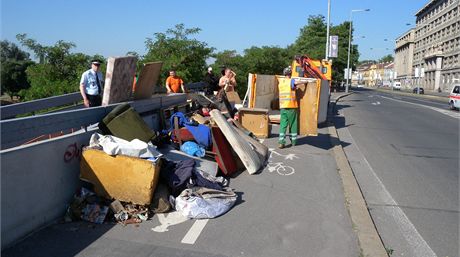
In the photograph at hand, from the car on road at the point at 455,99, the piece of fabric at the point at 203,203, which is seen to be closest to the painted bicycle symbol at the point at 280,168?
the piece of fabric at the point at 203,203

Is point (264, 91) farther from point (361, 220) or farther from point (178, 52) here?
point (361, 220)

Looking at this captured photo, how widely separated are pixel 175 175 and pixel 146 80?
4.25 m

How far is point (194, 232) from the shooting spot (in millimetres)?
4641

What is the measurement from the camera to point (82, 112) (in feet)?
19.7

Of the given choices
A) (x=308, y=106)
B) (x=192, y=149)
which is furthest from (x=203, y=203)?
(x=308, y=106)

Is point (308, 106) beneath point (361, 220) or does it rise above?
above

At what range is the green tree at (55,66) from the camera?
46.9 feet

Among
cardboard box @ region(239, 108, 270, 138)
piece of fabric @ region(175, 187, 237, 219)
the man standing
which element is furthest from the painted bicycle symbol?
the man standing

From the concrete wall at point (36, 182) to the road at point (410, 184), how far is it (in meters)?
3.65

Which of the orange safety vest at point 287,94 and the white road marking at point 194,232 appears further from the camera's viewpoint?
the orange safety vest at point 287,94

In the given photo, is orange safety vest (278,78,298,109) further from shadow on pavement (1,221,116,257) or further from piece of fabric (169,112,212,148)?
shadow on pavement (1,221,116,257)

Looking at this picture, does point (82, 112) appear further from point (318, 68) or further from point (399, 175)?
point (318, 68)

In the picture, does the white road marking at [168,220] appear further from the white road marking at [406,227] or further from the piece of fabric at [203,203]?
the white road marking at [406,227]

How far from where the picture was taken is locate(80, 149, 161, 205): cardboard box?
16.3 feet
